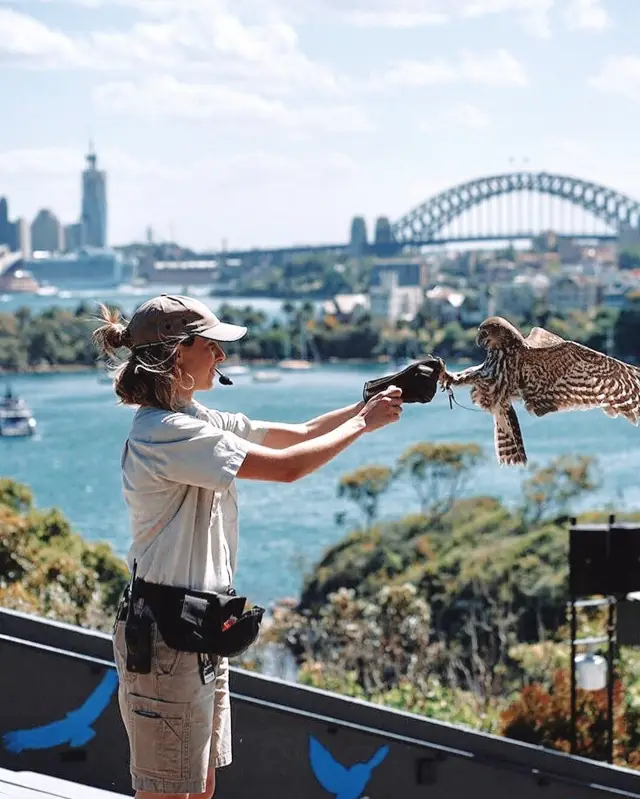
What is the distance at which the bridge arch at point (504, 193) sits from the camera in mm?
79688

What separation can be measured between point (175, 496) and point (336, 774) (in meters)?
1.69

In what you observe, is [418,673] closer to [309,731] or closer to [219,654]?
[309,731]

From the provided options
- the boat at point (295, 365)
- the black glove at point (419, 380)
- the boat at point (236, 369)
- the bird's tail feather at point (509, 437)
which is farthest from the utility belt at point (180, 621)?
the boat at point (236, 369)

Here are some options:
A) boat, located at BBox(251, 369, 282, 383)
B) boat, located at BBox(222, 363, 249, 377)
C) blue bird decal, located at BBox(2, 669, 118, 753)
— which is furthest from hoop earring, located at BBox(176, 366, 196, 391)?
boat, located at BBox(222, 363, 249, 377)

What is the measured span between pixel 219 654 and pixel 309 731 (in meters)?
1.49

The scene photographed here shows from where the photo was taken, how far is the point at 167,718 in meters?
2.16

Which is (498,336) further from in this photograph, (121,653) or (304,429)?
(121,653)

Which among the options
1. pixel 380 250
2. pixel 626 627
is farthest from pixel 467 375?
pixel 380 250

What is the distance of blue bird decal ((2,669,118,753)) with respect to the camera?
3.44 m

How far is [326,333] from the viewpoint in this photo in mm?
54562

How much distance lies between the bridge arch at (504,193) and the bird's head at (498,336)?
77.6 meters

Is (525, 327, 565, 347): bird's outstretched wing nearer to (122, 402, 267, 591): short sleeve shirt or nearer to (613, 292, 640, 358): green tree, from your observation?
(122, 402, 267, 591): short sleeve shirt

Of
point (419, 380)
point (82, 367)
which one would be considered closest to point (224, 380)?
point (419, 380)

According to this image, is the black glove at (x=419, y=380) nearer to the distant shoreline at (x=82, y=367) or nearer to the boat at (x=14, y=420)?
the boat at (x=14, y=420)
